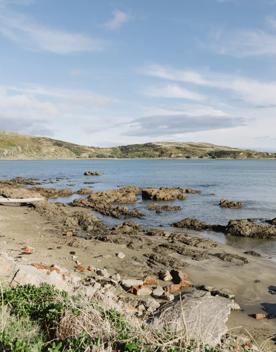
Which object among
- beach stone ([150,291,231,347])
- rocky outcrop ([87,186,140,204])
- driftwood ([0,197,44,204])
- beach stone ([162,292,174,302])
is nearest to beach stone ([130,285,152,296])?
beach stone ([162,292,174,302])

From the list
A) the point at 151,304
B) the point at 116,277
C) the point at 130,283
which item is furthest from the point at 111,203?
the point at 151,304

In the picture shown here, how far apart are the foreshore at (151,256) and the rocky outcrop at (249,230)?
3.49 metres

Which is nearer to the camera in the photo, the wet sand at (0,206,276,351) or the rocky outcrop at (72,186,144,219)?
the wet sand at (0,206,276,351)

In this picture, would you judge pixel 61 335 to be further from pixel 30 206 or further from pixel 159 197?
pixel 159 197

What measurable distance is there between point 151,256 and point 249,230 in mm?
9060

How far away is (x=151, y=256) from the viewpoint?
18.7 m

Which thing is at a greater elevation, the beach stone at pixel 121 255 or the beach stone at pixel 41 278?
the beach stone at pixel 41 278

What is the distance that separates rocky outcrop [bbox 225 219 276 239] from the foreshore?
349cm

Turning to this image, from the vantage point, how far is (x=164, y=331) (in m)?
7.20

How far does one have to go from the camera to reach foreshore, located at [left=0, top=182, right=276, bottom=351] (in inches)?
561

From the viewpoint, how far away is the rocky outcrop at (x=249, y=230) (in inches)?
Answer: 981

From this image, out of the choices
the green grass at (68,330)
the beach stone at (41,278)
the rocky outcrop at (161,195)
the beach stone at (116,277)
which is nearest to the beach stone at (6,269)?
the beach stone at (41,278)

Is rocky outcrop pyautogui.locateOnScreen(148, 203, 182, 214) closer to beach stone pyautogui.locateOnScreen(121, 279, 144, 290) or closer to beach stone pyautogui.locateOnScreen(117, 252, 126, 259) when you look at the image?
beach stone pyautogui.locateOnScreen(117, 252, 126, 259)

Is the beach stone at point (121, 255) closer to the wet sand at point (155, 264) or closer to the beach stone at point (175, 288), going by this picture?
the wet sand at point (155, 264)
